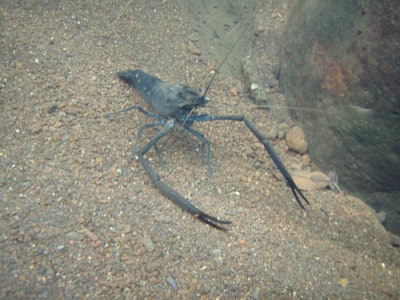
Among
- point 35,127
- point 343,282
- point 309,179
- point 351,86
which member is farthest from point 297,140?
point 35,127

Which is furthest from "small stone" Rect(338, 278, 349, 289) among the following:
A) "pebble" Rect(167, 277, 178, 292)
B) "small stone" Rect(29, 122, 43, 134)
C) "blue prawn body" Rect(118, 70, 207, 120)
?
"small stone" Rect(29, 122, 43, 134)

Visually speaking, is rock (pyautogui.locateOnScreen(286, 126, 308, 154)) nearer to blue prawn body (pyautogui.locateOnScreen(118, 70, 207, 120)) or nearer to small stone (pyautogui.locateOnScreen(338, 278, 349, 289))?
blue prawn body (pyautogui.locateOnScreen(118, 70, 207, 120))

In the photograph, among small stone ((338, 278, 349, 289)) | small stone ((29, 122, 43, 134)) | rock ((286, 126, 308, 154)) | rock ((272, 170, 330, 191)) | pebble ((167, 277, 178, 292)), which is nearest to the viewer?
pebble ((167, 277, 178, 292))

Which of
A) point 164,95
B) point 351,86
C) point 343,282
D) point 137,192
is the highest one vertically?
point 351,86

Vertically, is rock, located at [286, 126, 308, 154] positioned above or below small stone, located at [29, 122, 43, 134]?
above

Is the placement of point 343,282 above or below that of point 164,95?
below

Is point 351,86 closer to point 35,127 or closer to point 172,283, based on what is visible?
point 172,283

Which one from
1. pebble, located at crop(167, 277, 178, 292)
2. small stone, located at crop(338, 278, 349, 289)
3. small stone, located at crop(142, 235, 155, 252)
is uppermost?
small stone, located at crop(338, 278, 349, 289)

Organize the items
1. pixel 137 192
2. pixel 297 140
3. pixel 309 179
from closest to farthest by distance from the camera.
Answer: pixel 137 192, pixel 309 179, pixel 297 140
